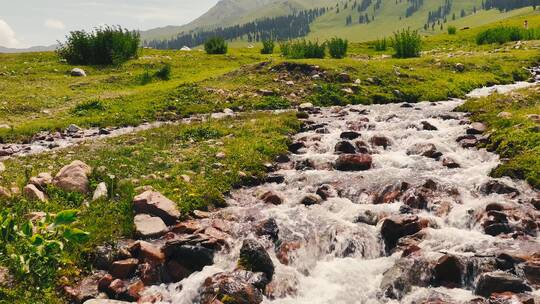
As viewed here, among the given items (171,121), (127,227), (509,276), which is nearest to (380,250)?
(509,276)

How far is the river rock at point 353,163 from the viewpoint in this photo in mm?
16891

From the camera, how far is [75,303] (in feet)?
31.4

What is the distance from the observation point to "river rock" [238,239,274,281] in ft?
33.9

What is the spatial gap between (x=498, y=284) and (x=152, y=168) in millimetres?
11901

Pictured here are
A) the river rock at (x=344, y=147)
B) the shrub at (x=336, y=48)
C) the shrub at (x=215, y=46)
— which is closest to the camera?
the river rock at (x=344, y=147)

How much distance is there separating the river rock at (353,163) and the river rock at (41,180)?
9926mm

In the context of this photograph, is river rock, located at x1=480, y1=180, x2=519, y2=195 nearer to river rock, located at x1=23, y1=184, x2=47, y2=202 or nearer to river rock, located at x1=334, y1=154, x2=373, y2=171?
river rock, located at x1=334, y1=154, x2=373, y2=171

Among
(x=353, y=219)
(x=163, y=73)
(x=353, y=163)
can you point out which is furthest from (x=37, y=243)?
(x=163, y=73)

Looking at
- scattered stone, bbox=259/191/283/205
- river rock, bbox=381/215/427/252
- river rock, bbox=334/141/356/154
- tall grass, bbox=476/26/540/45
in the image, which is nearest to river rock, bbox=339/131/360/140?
river rock, bbox=334/141/356/154

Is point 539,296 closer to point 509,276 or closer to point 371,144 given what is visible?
point 509,276

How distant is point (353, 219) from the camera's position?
505 inches

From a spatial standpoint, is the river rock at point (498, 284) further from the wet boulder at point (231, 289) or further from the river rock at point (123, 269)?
the river rock at point (123, 269)

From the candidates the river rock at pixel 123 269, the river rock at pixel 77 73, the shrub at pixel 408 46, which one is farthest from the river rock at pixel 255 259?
the shrub at pixel 408 46

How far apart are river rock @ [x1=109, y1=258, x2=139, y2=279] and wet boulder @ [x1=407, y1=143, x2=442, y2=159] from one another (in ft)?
38.8
